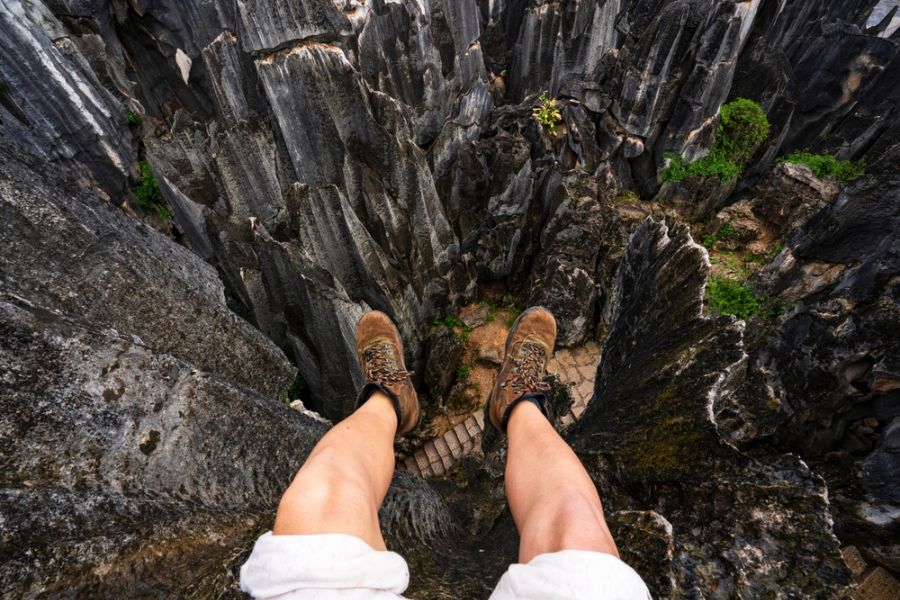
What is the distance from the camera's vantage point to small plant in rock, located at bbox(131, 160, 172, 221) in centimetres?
1248

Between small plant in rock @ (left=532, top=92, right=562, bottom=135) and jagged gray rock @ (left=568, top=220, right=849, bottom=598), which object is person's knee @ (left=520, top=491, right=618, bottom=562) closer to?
jagged gray rock @ (left=568, top=220, right=849, bottom=598)

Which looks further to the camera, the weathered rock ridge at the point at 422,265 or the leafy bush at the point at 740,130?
the leafy bush at the point at 740,130

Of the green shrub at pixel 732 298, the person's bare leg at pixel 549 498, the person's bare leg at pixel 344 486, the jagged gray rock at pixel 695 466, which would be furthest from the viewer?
the green shrub at pixel 732 298

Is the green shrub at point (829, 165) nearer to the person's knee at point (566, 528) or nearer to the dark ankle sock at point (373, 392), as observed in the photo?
the dark ankle sock at point (373, 392)

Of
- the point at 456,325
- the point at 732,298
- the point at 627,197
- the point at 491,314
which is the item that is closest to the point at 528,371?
the point at 456,325

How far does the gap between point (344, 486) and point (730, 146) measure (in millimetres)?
19018

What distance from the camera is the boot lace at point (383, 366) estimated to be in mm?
4943

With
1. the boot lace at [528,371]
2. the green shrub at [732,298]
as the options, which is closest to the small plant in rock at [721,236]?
the green shrub at [732,298]

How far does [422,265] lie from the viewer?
11.5 m

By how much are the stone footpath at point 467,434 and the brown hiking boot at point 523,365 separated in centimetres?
483

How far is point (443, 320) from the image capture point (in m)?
12.8

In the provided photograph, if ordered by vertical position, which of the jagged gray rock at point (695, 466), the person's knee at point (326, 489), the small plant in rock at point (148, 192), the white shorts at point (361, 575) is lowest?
the small plant in rock at point (148, 192)

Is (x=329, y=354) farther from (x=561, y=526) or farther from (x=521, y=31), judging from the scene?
(x=521, y=31)

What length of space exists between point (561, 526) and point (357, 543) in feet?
4.07
